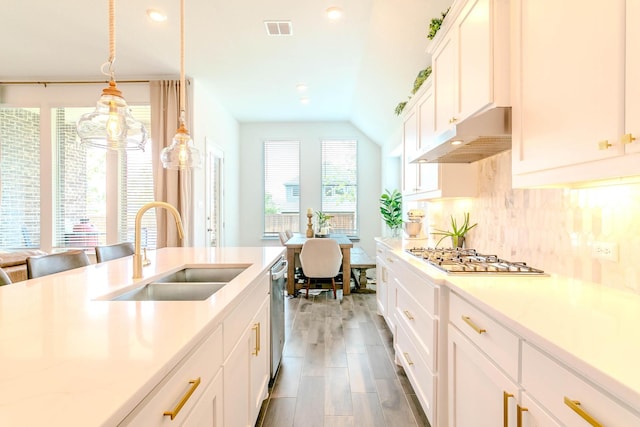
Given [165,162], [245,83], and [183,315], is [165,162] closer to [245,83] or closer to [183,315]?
[183,315]

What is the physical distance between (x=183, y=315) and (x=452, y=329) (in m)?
1.17

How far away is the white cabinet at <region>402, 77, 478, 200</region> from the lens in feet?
8.25

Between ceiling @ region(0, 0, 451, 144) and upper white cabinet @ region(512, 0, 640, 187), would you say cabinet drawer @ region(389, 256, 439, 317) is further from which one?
ceiling @ region(0, 0, 451, 144)

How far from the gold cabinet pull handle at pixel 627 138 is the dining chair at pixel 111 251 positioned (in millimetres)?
2995

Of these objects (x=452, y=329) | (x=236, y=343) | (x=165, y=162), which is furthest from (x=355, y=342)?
(x=165, y=162)

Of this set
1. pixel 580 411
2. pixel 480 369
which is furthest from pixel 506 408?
pixel 580 411

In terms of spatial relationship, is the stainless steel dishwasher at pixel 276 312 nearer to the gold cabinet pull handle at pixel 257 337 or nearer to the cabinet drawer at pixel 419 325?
the gold cabinet pull handle at pixel 257 337

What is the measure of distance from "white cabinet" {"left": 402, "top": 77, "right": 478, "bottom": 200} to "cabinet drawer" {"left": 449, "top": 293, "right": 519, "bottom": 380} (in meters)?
1.23

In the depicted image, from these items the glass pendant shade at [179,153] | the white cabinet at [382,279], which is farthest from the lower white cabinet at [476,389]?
the glass pendant shade at [179,153]

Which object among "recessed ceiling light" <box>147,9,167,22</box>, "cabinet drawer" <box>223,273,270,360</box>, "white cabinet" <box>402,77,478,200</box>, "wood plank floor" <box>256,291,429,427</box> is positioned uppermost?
"recessed ceiling light" <box>147,9,167,22</box>

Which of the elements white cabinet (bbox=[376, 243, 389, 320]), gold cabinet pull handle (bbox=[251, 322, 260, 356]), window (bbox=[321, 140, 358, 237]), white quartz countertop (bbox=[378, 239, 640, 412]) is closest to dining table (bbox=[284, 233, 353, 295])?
white cabinet (bbox=[376, 243, 389, 320])

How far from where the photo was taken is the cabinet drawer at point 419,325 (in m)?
1.64

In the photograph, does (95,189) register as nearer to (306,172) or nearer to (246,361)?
(306,172)

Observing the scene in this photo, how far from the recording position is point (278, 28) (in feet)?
11.1
